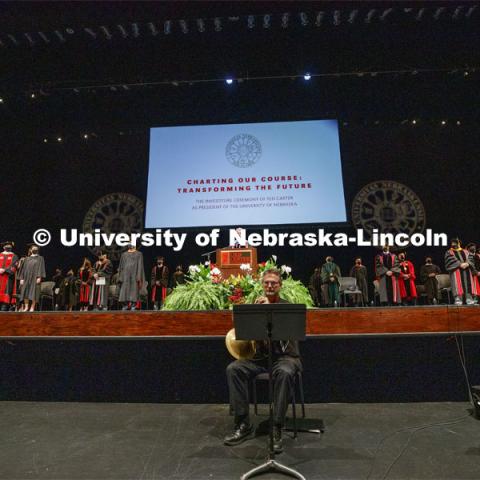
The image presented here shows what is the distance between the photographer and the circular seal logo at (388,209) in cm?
875

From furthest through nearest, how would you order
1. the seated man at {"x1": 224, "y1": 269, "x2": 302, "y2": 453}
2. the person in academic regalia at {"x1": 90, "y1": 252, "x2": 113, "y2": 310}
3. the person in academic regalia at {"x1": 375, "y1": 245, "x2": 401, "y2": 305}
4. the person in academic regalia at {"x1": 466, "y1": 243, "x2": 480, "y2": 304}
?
the person in academic regalia at {"x1": 375, "y1": 245, "x2": 401, "y2": 305} → the person in academic regalia at {"x1": 90, "y1": 252, "x2": 113, "y2": 310} → the person in academic regalia at {"x1": 466, "y1": 243, "x2": 480, "y2": 304} → the seated man at {"x1": 224, "y1": 269, "x2": 302, "y2": 453}

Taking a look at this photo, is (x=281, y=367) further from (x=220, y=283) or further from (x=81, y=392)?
(x=81, y=392)

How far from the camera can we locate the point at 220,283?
166 inches

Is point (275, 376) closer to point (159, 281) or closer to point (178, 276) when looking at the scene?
point (178, 276)

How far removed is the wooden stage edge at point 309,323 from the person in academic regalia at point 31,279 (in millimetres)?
3594

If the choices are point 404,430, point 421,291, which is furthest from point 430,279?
point 404,430

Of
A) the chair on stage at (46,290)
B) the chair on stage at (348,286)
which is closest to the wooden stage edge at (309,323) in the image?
the chair on stage at (348,286)

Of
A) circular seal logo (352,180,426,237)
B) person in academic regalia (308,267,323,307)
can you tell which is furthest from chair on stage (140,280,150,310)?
circular seal logo (352,180,426,237)

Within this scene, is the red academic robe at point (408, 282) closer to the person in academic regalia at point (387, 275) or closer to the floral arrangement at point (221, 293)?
the person in academic regalia at point (387, 275)

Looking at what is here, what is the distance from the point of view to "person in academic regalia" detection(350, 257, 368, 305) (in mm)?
8719

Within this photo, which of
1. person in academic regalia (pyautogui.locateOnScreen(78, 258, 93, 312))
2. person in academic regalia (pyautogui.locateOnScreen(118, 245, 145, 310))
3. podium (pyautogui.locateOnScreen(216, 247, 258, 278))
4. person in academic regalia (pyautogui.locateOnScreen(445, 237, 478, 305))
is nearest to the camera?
podium (pyautogui.locateOnScreen(216, 247, 258, 278))

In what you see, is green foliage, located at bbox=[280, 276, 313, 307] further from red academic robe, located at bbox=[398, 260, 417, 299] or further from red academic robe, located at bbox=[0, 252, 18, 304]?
red academic robe, located at bbox=[0, 252, 18, 304]

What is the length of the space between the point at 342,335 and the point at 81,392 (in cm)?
236

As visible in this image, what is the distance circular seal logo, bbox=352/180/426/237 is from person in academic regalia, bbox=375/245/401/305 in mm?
571
